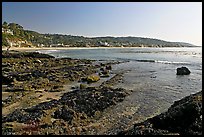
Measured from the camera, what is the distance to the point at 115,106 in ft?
66.3

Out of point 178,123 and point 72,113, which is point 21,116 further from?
point 178,123

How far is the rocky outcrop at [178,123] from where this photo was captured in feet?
35.6

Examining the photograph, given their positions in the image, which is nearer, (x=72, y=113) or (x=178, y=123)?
(x=178, y=123)

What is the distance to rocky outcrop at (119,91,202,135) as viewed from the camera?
10.8 meters

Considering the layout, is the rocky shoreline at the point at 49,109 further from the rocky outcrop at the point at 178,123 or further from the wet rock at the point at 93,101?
the rocky outcrop at the point at 178,123

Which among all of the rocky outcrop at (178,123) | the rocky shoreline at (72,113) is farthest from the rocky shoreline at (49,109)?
the rocky outcrop at (178,123)

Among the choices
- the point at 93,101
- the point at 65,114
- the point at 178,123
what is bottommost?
the point at 65,114

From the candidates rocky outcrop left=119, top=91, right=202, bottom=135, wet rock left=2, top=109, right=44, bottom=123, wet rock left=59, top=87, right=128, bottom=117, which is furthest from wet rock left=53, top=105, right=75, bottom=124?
rocky outcrop left=119, top=91, right=202, bottom=135

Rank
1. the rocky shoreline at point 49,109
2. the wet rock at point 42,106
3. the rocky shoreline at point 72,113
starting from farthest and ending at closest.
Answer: the wet rock at point 42,106
the rocky shoreline at point 49,109
the rocky shoreline at point 72,113

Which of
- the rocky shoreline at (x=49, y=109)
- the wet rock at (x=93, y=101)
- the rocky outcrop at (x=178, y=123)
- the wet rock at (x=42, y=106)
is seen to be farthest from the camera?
the wet rock at (x=93, y=101)

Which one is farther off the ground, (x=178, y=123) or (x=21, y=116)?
(x=178, y=123)

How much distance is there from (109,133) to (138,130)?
3056mm

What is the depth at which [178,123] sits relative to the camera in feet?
38.9

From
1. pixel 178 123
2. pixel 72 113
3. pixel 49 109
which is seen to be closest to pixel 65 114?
pixel 72 113
